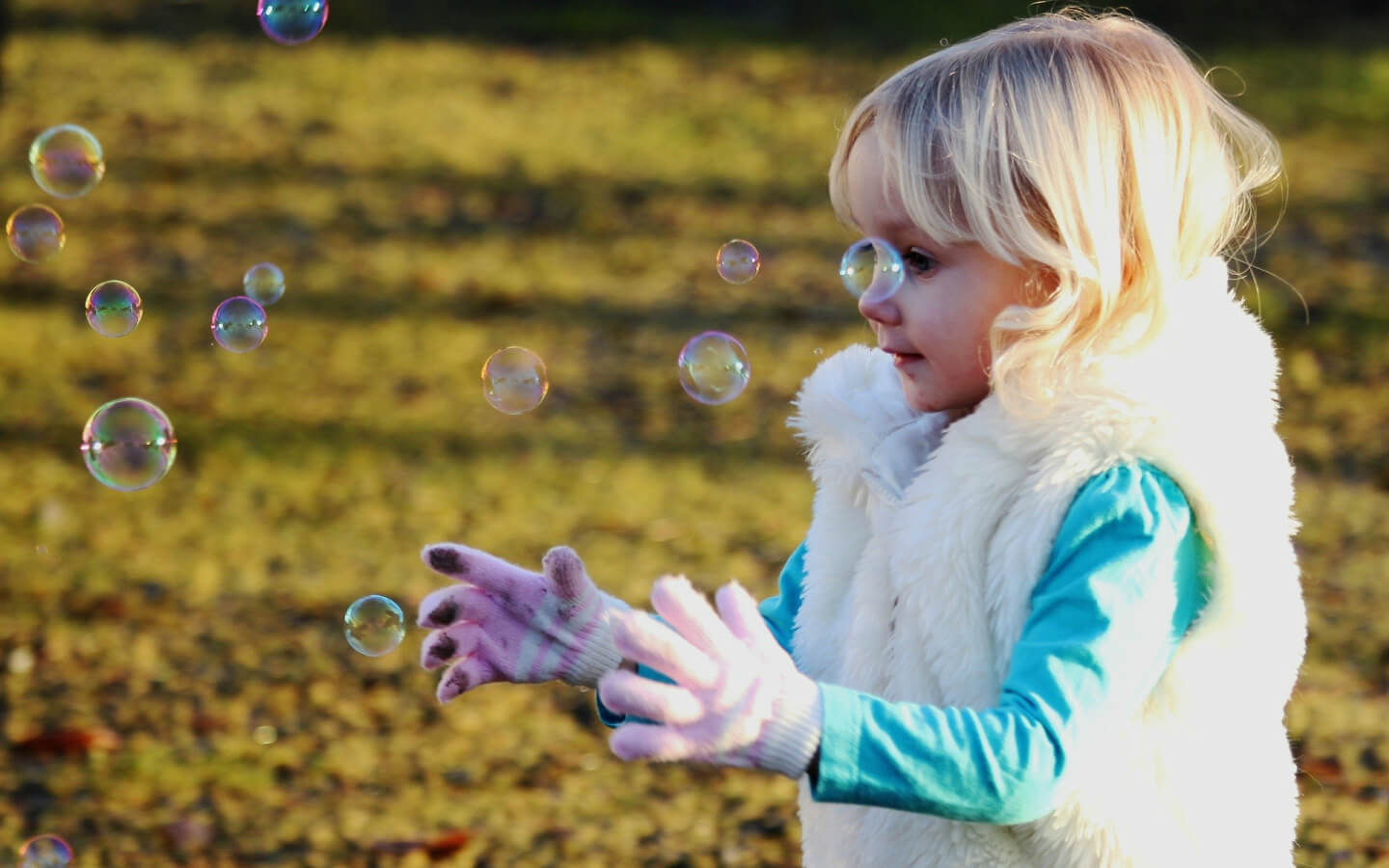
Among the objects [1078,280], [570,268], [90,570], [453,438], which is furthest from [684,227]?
[1078,280]

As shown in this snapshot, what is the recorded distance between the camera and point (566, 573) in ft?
6.12

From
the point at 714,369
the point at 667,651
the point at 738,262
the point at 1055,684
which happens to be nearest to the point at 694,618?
the point at 667,651

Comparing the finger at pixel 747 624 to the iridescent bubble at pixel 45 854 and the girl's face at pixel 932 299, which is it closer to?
the girl's face at pixel 932 299

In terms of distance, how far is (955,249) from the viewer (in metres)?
1.75

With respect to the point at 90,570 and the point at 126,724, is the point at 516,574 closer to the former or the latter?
the point at 126,724

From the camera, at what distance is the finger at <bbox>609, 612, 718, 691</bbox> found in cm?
149

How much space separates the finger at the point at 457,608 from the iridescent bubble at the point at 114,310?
1.26 metres

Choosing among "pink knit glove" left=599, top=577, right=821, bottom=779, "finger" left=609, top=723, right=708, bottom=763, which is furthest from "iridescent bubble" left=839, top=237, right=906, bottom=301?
"finger" left=609, top=723, right=708, bottom=763

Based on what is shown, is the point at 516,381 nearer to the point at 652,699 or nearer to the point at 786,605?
the point at 786,605

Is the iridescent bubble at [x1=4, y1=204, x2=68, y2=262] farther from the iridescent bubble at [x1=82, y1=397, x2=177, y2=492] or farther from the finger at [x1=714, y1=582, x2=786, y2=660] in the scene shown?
the finger at [x1=714, y1=582, x2=786, y2=660]

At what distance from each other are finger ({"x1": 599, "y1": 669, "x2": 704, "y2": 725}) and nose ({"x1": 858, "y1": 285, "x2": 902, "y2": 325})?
1.70 ft

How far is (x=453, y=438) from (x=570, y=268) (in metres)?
1.47

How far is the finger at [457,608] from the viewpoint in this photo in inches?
74.3

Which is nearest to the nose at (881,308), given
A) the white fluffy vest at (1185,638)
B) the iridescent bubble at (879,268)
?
the iridescent bubble at (879,268)
